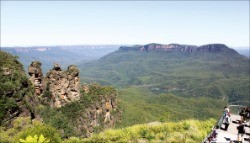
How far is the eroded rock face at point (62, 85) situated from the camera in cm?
13338

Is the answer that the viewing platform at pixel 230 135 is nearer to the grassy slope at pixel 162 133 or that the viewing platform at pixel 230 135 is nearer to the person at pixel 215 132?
the person at pixel 215 132

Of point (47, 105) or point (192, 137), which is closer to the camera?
point (192, 137)

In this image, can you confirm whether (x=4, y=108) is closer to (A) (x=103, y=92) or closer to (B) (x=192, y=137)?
(B) (x=192, y=137)

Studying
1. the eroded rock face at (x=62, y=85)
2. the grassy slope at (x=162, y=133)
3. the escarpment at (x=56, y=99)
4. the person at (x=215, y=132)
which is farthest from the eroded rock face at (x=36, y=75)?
the person at (x=215, y=132)

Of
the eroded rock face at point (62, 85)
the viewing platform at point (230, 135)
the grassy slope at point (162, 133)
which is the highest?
the viewing platform at point (230, 135)

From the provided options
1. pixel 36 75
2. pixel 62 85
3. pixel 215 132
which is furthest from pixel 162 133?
pixel 62 85

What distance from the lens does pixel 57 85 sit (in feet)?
443

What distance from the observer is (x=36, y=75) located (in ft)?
404

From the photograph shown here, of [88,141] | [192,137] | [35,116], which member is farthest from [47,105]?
[192,137]

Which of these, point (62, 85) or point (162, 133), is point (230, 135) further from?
point (62, 85)

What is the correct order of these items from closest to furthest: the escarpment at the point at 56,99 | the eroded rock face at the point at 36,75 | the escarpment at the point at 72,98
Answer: the escarpment at the point at 56,99 < the eroded rock face at the point at 36,75 < the escarpment at the point at 72,98

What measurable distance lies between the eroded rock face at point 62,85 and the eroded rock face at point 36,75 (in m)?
6.53

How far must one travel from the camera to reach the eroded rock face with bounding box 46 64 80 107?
13338 cm

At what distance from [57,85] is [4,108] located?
48.5m
